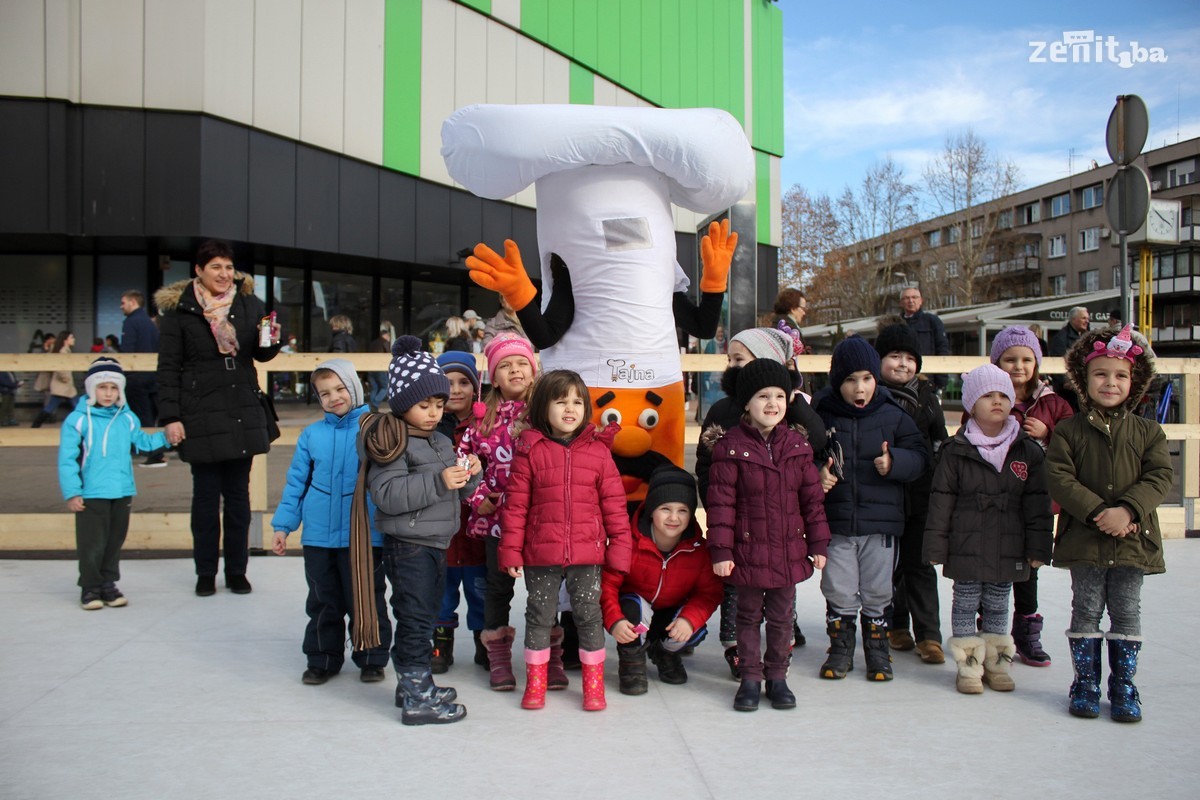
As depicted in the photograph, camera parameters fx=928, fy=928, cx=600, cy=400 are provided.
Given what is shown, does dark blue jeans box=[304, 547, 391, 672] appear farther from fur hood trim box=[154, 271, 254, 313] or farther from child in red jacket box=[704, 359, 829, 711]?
fur hood trim box=[154, 271, 254, 313]

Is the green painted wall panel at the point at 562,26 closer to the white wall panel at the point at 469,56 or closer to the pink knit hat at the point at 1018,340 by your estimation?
the white wall panel at the point at 469,56

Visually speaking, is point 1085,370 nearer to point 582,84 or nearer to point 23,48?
point 23,48

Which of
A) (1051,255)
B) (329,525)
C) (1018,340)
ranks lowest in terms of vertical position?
(329,525)

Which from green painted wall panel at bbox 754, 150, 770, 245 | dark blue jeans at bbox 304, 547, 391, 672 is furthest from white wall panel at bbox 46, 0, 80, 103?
green painted wall panel at bbox 754, 150, 770, 245

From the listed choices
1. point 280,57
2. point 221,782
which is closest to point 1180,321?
point 280,57

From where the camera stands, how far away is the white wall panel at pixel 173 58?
12664 millimetres

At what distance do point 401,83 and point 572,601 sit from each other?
14319 millimetres

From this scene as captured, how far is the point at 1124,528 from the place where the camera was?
3.11 metres

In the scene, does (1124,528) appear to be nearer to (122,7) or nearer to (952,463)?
(952,463)

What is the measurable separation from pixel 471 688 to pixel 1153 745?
232cm

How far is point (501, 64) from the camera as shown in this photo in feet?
57.5

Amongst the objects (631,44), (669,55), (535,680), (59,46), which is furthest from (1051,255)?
(535,680)

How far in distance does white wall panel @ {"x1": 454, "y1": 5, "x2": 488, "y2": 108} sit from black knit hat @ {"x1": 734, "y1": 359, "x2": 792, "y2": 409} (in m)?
14.5

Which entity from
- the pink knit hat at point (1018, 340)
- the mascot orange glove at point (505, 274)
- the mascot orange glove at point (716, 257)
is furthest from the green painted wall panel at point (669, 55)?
the mascot orange glove at point (505, 274)
